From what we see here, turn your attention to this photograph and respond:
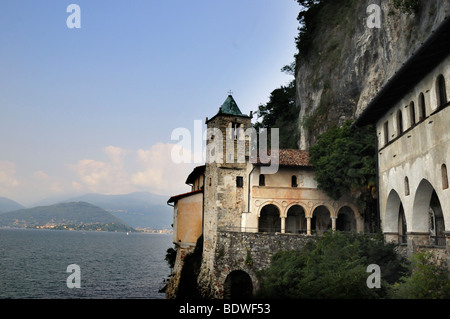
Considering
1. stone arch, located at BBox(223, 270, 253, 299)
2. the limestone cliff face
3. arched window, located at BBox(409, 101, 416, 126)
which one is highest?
the limestone cliff face

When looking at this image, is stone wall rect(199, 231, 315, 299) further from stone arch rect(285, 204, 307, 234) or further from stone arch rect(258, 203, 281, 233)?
stone arch rect(285, 204, 307, 234)

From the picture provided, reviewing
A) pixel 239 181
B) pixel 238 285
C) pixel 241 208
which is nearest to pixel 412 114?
pixel 239 181

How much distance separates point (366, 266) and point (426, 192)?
4.22m

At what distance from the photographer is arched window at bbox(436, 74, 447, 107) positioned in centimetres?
1406

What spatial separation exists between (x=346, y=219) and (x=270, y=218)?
6273mm

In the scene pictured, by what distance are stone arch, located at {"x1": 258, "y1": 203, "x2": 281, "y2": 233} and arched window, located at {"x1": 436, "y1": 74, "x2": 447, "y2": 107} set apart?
1797 cm

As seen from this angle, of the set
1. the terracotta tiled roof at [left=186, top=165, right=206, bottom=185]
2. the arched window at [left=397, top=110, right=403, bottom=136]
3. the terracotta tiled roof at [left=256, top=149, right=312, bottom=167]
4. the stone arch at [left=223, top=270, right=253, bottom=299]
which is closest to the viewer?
the arched window at [left=397, top=110, right=403, bottom=136]

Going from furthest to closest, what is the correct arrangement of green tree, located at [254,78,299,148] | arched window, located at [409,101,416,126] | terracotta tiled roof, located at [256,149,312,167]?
green tree, located at [254,78,299,148]
terracotta tiled roof, located at [256,149,312,167]
arched window, located at [409,101,416,126]

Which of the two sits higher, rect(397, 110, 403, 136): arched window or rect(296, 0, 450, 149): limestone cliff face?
rect(296, 0, 450, 149): limestone cliff face

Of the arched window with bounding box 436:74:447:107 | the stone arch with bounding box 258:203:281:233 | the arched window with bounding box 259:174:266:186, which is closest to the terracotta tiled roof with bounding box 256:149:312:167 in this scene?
the arched window with bounding box 259:174:266:186

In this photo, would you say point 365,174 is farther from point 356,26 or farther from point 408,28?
point 356,26
